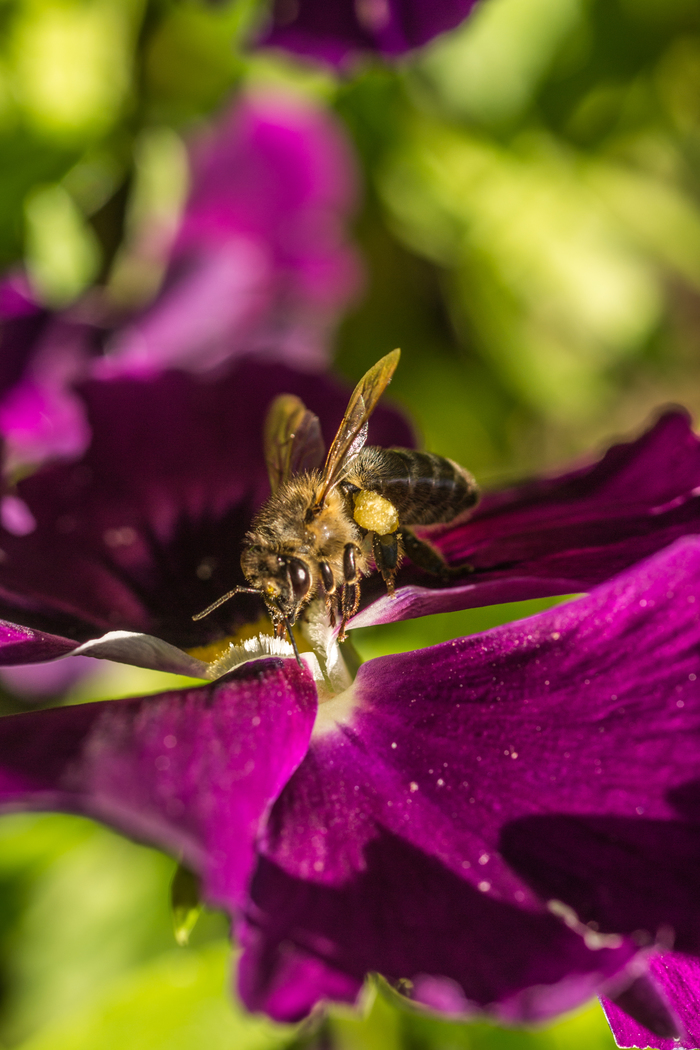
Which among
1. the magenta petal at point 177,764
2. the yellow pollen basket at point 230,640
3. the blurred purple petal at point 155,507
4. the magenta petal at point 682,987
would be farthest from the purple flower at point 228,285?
the magenta petal at point 682,987

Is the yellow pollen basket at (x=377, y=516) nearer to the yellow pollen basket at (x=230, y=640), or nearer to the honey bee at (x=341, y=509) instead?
→ the honey bee at (x=341, y=509)

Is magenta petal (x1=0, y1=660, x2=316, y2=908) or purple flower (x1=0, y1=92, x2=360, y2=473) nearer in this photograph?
magenta petal (x1=0, y1=660, x2=316, y2=908)

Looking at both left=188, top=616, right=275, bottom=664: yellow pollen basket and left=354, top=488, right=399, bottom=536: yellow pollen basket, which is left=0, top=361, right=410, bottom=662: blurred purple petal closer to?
left=188, top=616, right=275, bottom=664: yellow pollen basket

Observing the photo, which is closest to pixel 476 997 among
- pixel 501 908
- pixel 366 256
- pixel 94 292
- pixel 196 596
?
pixel 501 908

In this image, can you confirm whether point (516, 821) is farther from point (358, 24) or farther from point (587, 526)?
point (358, 24)

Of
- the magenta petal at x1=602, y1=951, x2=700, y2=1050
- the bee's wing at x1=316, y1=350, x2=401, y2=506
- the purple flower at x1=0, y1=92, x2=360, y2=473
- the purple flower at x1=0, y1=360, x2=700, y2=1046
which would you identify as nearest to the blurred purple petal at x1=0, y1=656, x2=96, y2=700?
the purple flower at x1=0, y1=92, x2=360, y2=473

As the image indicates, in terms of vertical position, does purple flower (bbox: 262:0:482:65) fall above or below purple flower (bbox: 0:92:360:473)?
above
